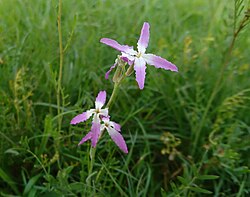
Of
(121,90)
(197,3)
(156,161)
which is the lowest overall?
(156,161)

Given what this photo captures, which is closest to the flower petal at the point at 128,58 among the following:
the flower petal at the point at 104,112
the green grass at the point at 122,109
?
the flower petal at the point at 104,112

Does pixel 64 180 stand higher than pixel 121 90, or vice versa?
pixel 121 90

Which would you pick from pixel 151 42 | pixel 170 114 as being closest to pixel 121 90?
pixel 170 114

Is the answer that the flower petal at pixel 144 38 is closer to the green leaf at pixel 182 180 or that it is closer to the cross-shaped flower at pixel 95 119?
the cross-shaped flower at pixel 95 119

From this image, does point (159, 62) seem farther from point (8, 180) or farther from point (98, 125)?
point (8, 180)

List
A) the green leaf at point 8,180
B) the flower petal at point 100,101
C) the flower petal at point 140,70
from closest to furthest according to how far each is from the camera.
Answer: the flower petal at point 140,70, the flower petal at point 100,101, the green leaf at point 8,180

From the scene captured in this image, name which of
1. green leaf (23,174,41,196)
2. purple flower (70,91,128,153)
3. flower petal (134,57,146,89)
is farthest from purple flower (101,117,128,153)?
green leaf (23,174,41,196)

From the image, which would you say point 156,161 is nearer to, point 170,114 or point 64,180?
point 170,114
